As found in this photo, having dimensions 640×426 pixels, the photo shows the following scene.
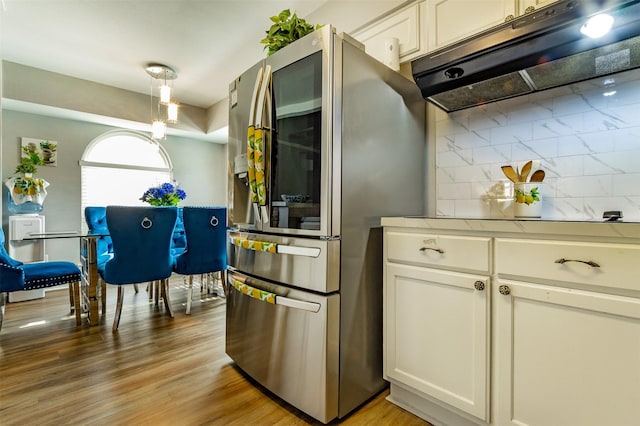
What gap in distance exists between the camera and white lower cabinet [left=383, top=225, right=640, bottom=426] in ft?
3.20

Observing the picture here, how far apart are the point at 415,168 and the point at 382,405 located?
1.35m

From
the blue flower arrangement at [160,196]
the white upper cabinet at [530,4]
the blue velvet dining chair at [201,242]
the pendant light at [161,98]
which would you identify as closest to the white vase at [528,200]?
the white upper cabinet at [530,4]

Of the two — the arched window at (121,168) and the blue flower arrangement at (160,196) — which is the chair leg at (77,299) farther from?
the arched window at (121,168)

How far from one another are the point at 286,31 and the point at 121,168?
4219mm

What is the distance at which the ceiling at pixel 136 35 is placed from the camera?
8.52 feet

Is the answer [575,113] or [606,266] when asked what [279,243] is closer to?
[606,266]

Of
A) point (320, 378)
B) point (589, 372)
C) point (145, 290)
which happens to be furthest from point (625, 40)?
point (145, 290)

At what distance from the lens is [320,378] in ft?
4.48

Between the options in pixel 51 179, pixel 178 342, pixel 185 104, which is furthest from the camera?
pixel 185 104

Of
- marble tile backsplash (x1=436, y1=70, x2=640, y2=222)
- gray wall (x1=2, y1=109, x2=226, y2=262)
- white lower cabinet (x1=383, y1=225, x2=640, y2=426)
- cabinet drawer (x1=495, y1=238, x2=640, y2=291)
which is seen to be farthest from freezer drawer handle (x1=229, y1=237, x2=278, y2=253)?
gray wall (x1=2, y1=109, x2=226, y2=262)

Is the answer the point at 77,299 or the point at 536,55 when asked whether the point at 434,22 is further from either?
the point at 77,299

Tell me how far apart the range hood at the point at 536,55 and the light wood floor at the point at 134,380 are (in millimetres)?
1698

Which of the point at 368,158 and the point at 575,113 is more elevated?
the point at 575,113

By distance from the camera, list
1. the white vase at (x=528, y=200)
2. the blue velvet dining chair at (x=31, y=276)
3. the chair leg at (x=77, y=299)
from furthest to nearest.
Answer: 1. the chair leg at (x=77, y=299)
2. the blue velvet dining chair at (x=31, y=276)
3. the white vase at (x=528, y=200)
